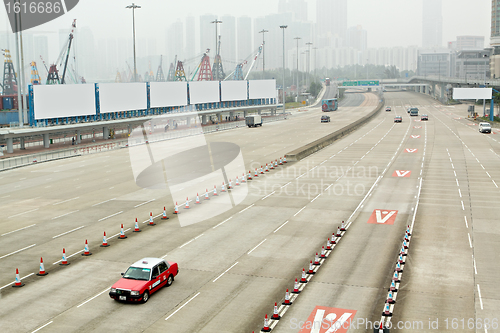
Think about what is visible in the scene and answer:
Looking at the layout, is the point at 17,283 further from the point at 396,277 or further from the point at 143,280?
the point at 396,277

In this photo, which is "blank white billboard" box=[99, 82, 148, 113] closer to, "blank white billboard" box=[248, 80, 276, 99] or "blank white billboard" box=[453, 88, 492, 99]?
"blank white billboard" box=[248, 80, 276, 99]

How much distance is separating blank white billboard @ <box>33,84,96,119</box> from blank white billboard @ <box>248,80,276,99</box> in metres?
51.0

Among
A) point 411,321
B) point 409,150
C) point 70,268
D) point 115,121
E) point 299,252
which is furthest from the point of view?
point 115,121

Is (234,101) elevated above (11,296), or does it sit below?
above

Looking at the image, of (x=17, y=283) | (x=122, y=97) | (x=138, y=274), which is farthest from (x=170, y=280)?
(x=122, y=97)

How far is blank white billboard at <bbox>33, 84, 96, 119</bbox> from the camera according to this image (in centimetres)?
6888

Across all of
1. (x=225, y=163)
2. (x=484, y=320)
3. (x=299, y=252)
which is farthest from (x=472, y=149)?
(x=484, y=320)

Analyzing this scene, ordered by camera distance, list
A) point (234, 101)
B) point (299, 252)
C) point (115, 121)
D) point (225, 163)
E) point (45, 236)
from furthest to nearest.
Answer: point (234, 101)
point (115, 121)
point (225, 163)
point (45, 236)
point (299, 252)

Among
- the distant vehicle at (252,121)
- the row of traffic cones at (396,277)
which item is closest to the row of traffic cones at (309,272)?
the row of traffic cones at (396,277)

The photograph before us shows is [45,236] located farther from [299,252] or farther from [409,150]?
[409,150]

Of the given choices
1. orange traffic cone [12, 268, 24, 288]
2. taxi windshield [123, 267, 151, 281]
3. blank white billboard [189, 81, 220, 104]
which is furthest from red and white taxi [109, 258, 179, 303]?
blank white billboard [189, 81, 220, 104]

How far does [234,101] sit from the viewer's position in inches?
4604

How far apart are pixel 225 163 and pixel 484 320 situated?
41.0 metres

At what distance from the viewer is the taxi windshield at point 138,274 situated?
66.7 ft
